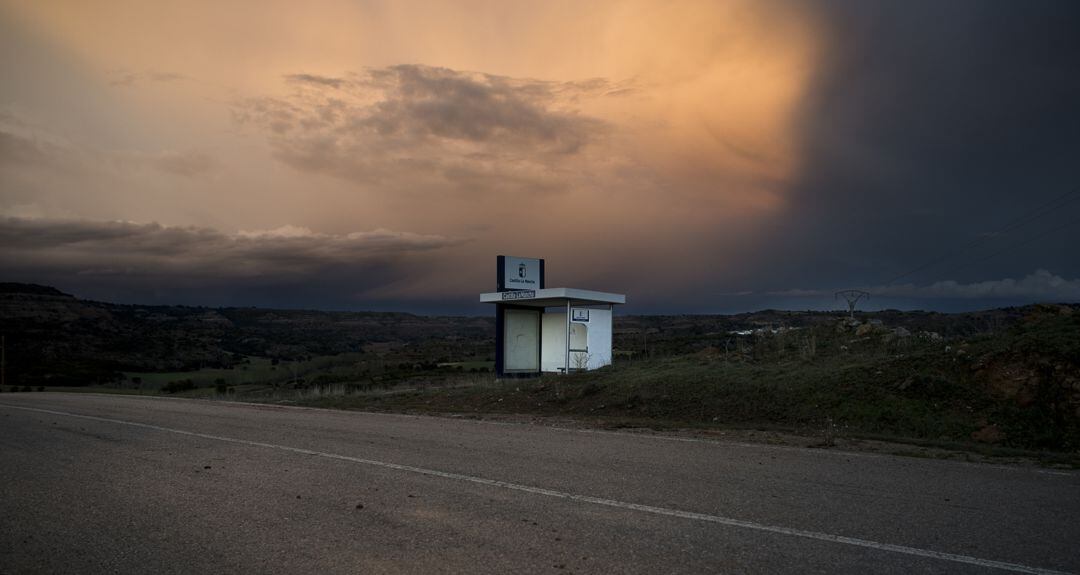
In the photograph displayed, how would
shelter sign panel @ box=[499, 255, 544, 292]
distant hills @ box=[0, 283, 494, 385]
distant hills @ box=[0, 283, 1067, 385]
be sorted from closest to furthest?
shelter sign panel @ box=[499, 255, 544, 292]
distant hills @ box=[0, 283, 1067, 385]
distant hills @ box=[0, 283, 494, 385]

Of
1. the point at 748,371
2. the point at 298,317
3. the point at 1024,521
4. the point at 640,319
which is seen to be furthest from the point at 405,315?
the point at 1024,521

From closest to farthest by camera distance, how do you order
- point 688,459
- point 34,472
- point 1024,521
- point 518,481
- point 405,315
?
point 1024,521
point 518,481
point 34,472
point 688,459
point 405,315

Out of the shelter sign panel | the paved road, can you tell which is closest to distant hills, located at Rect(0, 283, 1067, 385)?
the shelter sign panel

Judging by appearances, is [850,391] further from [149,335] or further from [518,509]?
[149,335]

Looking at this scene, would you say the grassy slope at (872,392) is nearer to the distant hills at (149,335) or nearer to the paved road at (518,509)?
the paved road at (518,509)

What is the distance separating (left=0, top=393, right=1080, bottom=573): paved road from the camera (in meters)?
5.57

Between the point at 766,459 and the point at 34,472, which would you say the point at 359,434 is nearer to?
the point at 34,472

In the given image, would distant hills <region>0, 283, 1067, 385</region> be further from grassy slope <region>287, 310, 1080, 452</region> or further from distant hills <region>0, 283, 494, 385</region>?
grassy slope <region>287, 310, 1080, 452</region>

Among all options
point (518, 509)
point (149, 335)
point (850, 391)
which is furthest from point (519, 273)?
point (149, 335)

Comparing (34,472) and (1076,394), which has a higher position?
(1076,394)

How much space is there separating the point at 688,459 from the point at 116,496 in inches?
271

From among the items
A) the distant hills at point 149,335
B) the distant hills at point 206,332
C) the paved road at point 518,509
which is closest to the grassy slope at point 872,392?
the paved road at point 518,509

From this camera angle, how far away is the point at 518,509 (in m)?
7.11

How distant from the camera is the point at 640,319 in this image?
125438 mm
